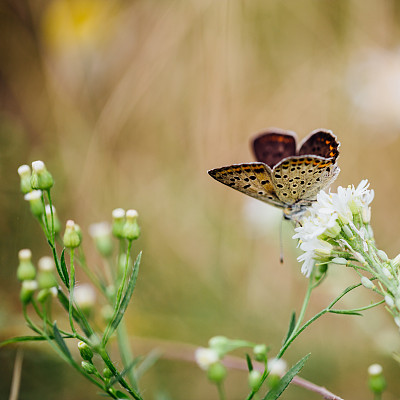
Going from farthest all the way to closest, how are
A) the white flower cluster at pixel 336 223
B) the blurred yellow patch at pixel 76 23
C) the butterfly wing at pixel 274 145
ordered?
1. the blurred yellow patch at pixel 76 23
2. the butterfly wing at pixel 274 145
3. the white flower cluster at pixel 336 223

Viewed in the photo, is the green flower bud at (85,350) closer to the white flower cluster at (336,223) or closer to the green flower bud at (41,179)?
the green flower bud at (41,179)

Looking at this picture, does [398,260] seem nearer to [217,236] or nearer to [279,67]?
[217,236]

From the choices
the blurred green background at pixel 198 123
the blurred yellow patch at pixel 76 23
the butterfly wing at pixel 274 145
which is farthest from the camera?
the blurred yellow patch at pixel 76 23

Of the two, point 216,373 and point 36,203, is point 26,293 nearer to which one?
point 36,203

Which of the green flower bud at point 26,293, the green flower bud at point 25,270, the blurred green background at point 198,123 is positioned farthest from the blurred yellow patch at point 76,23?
the green flower bud at point 26,293

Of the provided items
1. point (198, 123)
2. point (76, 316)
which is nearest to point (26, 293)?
point (76, 316)

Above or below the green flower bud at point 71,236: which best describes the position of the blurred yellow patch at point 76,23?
above

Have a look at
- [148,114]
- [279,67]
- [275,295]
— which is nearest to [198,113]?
[148,114]
